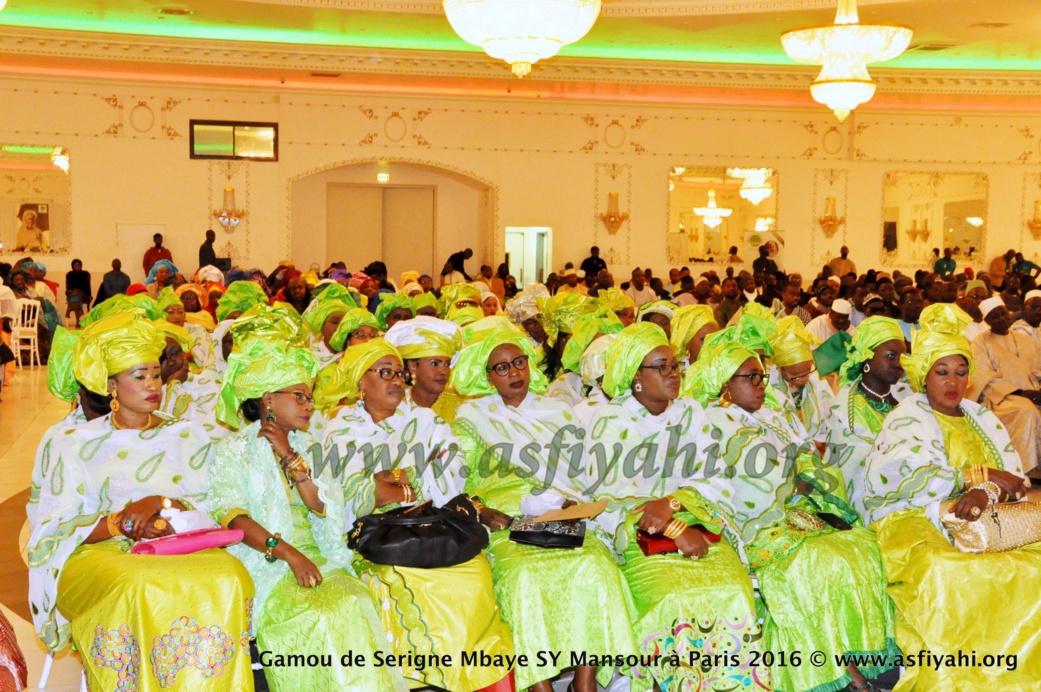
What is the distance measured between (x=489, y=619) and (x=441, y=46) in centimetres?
1416

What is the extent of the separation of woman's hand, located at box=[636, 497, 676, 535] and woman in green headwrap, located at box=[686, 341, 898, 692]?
1.41 ft

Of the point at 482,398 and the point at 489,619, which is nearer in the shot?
the point at 489,619

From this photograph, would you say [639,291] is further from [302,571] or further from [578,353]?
[302,571]

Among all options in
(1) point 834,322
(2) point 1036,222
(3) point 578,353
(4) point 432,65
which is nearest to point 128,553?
(3) point 578,353

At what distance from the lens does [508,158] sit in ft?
59.0

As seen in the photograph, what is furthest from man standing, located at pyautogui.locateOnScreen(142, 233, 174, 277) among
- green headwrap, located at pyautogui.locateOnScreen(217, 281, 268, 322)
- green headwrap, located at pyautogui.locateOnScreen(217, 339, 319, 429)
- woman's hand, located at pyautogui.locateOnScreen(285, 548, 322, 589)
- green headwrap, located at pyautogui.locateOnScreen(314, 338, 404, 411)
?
woman's hand, located at pyautogui.locateOnScreen(285, 548, 322, 589)

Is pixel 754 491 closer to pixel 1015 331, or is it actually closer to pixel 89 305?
pixel 1015 331

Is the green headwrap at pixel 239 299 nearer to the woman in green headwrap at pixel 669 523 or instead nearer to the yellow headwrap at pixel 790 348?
the yellow headwrap at pixel 790 348

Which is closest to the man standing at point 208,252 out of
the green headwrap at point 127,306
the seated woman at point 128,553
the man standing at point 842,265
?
the green headwrap at point 127,306

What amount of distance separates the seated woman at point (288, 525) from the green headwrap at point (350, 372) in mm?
325

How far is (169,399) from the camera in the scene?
17.9 feet

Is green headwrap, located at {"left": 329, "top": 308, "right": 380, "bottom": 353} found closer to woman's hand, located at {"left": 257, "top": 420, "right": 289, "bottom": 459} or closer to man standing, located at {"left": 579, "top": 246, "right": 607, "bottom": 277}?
woman's hand, located at {"left": 257, "top": 420, "right": 289, "bottom": 459}

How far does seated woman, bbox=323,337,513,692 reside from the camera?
375 cm

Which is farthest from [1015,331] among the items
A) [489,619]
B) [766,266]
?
[766,266]
